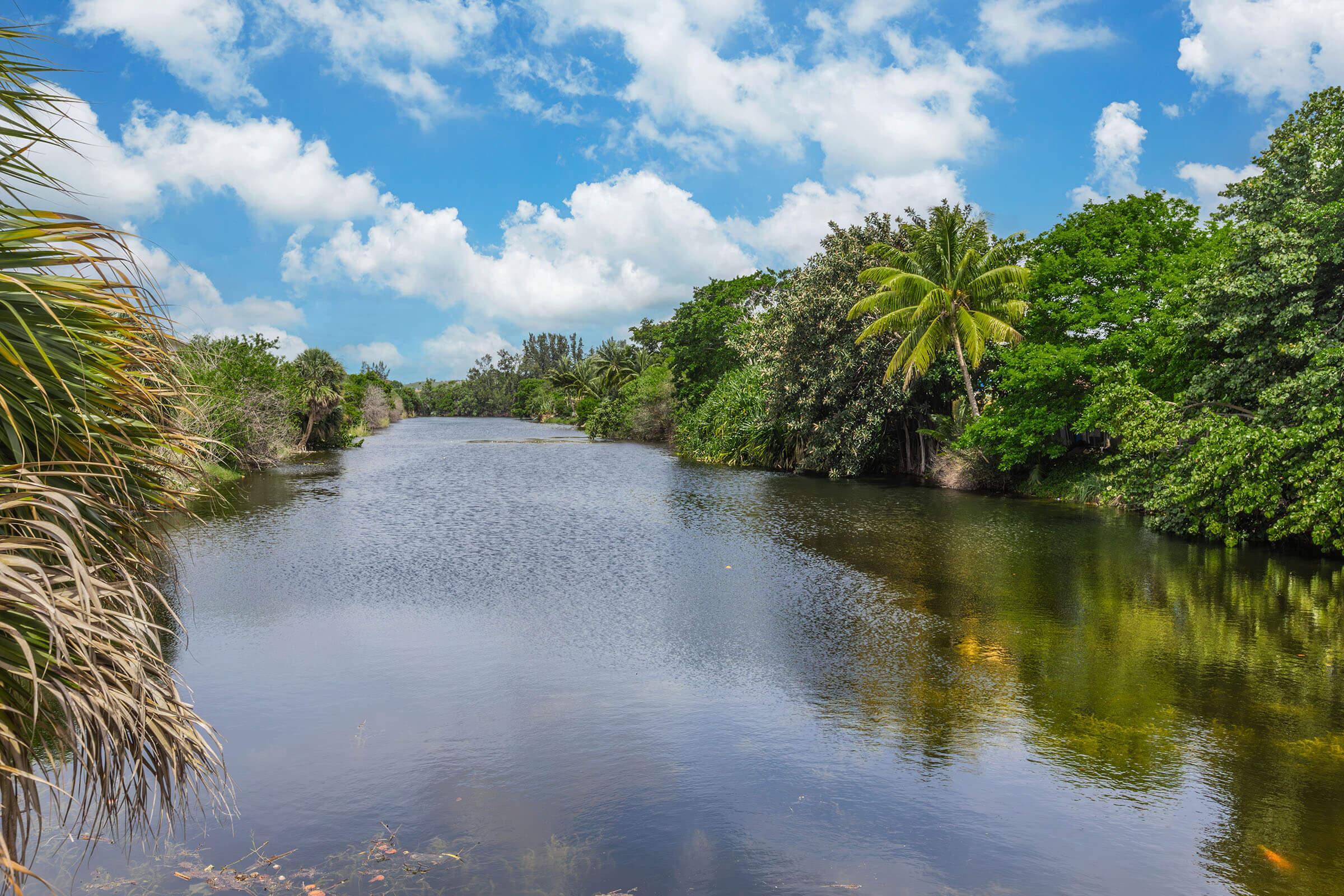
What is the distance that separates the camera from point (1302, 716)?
8328mm

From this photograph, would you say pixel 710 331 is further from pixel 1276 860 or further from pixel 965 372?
pixel 1276 860

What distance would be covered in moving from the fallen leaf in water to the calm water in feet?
0.09

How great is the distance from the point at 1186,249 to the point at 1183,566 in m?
12.6

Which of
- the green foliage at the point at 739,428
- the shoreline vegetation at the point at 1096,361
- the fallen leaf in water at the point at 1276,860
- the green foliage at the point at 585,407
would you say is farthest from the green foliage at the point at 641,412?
the fallen leaf in water at the point at 1276,860

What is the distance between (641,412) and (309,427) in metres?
23.0

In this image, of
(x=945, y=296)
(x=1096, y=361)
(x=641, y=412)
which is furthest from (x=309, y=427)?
(x=1096, y=361)

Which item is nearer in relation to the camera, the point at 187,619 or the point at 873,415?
the point at 187,619

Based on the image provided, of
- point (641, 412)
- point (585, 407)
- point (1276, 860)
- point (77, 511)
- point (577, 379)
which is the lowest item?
point (1276, 860)

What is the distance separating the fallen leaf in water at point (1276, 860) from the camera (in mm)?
5691

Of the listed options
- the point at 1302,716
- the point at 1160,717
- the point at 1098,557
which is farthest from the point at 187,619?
the point at 1098,557

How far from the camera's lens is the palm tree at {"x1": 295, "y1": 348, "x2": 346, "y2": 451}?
157 ft

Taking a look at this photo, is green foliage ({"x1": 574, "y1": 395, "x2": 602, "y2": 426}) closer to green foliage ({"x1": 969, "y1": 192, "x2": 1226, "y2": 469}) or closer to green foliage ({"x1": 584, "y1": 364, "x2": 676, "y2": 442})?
green foliage ({"x1": 584, "y1": 364, "x2": 676, "y2": 442})

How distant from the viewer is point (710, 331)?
174 feet

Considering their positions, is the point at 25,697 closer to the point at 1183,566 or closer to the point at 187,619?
the point at 187,619
